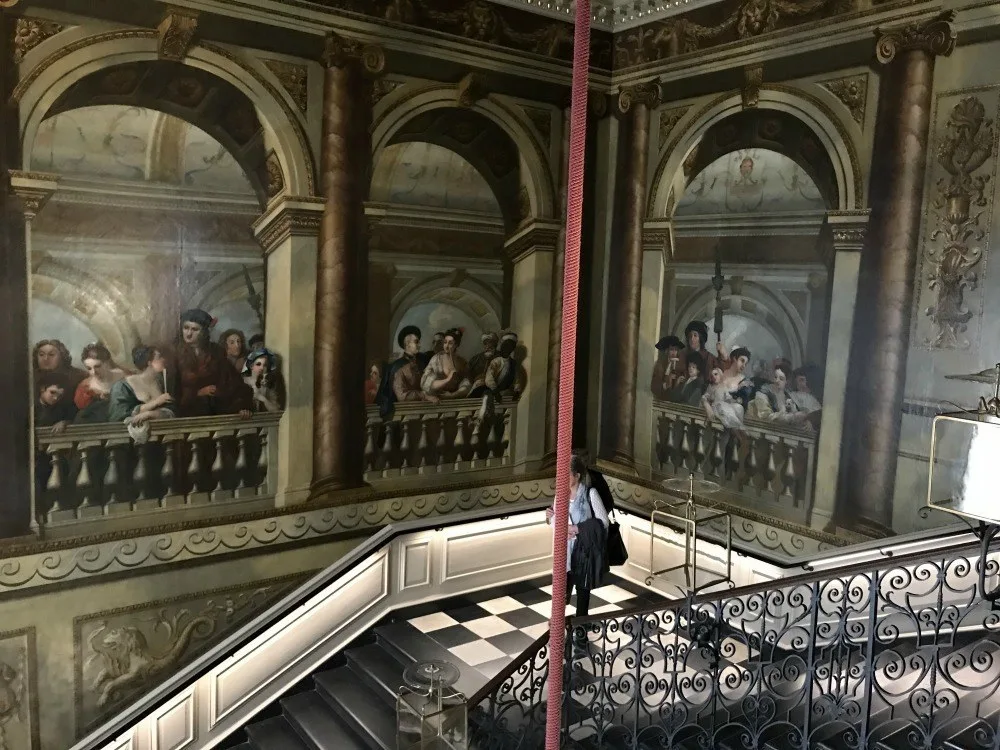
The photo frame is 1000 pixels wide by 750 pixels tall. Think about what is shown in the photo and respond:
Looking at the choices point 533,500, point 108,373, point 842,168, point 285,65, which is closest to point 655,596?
point 533,500

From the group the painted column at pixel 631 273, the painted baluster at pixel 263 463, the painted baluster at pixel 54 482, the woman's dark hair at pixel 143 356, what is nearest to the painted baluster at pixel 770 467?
the painted column at pixel 631 273

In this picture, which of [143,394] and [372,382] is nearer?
[143,394]

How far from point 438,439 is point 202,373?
8.59 ft

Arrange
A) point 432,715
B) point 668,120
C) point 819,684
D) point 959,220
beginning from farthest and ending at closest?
point 668,120 → point 959,220 → point 819,684 → point 432,715

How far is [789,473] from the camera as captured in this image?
25.5ft

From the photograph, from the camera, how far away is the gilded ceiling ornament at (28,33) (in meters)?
6.27

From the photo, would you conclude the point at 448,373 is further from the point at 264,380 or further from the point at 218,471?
the point at 218,471

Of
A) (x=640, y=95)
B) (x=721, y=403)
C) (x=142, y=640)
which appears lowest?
(x=142, y=640)

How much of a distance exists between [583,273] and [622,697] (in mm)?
4778

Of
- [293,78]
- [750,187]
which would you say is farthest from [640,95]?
[293,78]

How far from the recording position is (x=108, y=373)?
22.4ft

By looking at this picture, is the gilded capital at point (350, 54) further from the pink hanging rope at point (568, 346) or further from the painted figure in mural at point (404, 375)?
the pink hanging rope at point (568, 346)

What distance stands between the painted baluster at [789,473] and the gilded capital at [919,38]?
348cm

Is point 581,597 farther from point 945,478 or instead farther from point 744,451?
point 945,478
